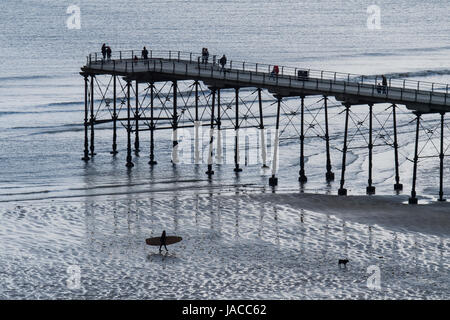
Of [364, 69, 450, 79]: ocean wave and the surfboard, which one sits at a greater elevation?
the surfboard

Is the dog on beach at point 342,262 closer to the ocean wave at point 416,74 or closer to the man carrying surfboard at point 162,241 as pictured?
the man carrying surfboard at point 162,241

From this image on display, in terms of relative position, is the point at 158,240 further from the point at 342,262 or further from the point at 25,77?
the point at 25,77

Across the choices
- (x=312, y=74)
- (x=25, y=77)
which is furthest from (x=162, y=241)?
(x=312, y=74)

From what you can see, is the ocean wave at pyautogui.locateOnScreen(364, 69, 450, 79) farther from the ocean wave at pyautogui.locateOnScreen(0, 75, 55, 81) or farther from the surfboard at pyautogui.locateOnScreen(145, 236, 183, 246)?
the surfboard at pyautogui.locateOnScreen(145, 236, 183, 246)

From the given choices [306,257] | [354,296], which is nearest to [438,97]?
[306,257]

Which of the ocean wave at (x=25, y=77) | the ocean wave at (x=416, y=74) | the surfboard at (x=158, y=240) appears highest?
the surfboard at (x=158, y=240)

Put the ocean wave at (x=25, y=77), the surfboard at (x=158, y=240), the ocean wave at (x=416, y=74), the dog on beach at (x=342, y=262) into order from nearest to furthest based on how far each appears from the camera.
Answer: the dog on beach at (x=342, y=262), the surfboard at (x=158, y=240), the ocean wave at (x=25, y=77), the ocean wave at (x=416, y=74)

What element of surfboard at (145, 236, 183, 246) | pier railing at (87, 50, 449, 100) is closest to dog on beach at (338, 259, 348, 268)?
surfboard at (145, 236, 183, 246)

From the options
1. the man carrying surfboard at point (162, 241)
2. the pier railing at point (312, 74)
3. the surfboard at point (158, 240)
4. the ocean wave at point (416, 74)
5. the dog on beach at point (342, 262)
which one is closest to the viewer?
the dog on beach at point (342, 262)

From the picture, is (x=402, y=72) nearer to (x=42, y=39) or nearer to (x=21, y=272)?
(x=42, y=39)

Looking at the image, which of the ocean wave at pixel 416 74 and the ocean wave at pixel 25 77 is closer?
the ocean wave at pixel 25 77

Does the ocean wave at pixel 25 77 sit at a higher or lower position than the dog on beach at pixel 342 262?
lower

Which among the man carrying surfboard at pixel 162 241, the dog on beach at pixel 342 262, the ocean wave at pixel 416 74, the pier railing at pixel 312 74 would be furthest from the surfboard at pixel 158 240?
the ocean wave at pixel 416 74

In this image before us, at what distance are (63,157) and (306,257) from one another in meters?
34.1
